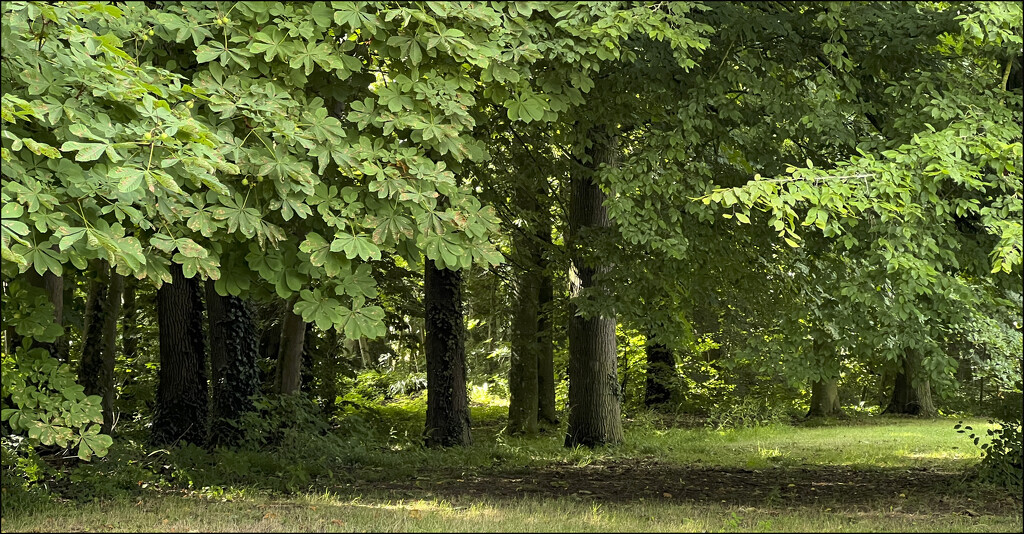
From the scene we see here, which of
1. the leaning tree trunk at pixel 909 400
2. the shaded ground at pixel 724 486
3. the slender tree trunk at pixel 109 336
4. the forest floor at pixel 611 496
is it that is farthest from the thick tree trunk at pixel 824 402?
the slender tree trunk at pixel 109 336

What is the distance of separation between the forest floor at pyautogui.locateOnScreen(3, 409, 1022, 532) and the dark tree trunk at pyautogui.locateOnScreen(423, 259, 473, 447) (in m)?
0.68

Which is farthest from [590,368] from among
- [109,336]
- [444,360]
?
[109,336]

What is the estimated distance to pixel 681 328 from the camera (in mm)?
10805

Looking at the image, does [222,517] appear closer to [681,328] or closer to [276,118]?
[276,118]

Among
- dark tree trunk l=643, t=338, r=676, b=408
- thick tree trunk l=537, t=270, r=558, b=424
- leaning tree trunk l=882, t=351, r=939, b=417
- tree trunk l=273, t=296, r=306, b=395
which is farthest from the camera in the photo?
dark tree trunk l=643, t=338, r=676, b=408

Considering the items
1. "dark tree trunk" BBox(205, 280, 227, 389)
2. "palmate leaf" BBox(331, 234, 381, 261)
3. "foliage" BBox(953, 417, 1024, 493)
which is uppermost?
"palmate leaf" BBox(331, 234, 381, 261)

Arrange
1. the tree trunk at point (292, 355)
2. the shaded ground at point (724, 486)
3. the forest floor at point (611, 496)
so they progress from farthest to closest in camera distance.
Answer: the tree trunk at point (292, 355)
the shaded ground at point (724, 486)
the forest floor at point (611, 496)

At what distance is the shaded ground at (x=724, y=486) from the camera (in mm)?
7746

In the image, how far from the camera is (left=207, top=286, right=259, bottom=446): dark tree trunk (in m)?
13.2

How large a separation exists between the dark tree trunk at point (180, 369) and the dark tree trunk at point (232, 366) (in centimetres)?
80

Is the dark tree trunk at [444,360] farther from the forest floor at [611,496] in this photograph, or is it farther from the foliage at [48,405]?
the foliage at [48,405]

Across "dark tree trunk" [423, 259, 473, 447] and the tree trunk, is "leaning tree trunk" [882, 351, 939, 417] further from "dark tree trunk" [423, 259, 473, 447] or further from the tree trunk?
the tree trunk

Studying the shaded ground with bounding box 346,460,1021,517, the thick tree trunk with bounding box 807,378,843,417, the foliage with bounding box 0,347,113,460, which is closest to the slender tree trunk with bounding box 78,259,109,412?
the shaded ground with bounding box 346,460,1021,517

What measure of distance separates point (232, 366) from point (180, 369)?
1320mm
